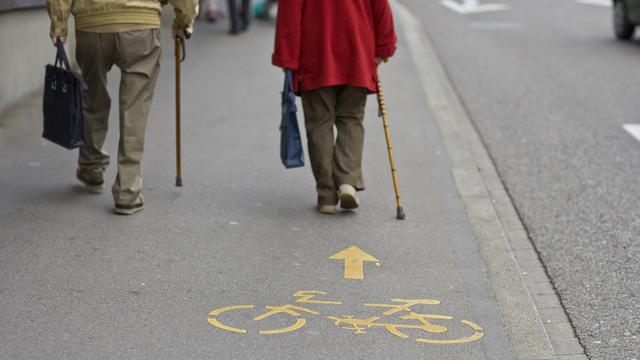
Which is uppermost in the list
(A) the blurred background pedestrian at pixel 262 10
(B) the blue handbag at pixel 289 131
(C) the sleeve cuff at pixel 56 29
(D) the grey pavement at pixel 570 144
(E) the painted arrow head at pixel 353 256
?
(C) the sleeve cuff at pixel 56 29

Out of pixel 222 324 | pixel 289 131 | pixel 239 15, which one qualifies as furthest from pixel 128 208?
pixel 239 15

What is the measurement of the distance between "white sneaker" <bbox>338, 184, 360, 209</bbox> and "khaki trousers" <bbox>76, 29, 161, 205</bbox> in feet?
4.09

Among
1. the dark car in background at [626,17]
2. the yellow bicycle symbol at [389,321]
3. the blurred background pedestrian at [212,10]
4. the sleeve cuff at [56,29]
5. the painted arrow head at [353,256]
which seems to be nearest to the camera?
the yellow bicycle symbol at [389,321]

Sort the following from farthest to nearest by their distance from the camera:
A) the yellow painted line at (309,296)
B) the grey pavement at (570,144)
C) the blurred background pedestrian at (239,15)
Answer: the blurred background pedestrian at (239,15) → the grey pavement at (570,144) → the yellow painted line at (309,296)

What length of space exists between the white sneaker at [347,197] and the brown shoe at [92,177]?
1.59m

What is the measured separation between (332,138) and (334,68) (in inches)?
19.3

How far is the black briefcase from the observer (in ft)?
22.8

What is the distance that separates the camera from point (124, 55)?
22.9 ft

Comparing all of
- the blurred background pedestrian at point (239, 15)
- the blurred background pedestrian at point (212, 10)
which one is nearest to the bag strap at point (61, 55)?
the blurred background pedestrian at point (239, 15)

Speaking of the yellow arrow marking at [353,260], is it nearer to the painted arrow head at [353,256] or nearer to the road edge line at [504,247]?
the painted arrow head at [353,256]

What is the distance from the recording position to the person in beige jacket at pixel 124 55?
6887 millimetres

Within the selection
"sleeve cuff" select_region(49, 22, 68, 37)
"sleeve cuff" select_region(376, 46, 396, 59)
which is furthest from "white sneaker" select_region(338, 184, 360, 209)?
"sleeve cuff" select_region(49, 22, 68, 37)

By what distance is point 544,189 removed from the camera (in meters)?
8.28

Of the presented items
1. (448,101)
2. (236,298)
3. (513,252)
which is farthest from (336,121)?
(448,101)
